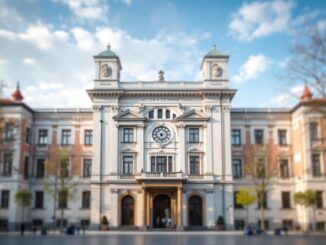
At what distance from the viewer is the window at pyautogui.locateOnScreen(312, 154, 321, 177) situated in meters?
54.0

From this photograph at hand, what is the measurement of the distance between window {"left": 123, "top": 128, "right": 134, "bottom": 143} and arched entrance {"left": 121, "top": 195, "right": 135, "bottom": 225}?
7.41m

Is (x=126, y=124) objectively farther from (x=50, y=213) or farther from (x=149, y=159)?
(x=50, y=213)

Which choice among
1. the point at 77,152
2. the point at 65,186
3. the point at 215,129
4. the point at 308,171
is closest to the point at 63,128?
the point at 77,152

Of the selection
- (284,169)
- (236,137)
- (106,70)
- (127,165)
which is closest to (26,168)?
(127,165)

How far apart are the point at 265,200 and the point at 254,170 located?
20.0 ft

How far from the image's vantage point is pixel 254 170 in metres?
54.6

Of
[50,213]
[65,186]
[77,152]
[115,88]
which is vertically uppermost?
A: [115,88]

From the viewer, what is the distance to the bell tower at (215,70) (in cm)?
5716

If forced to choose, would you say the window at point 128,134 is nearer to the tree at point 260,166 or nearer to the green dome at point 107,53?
the green dome at point 107,53

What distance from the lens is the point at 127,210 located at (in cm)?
5438

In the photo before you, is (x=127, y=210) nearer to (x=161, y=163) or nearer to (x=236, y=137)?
(x=161, y=163)

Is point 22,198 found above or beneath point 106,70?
beneath

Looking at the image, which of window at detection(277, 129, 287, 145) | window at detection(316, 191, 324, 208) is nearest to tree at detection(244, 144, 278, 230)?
window at detection(277, 129, 287, 145)

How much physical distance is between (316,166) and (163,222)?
2070 centimetres
